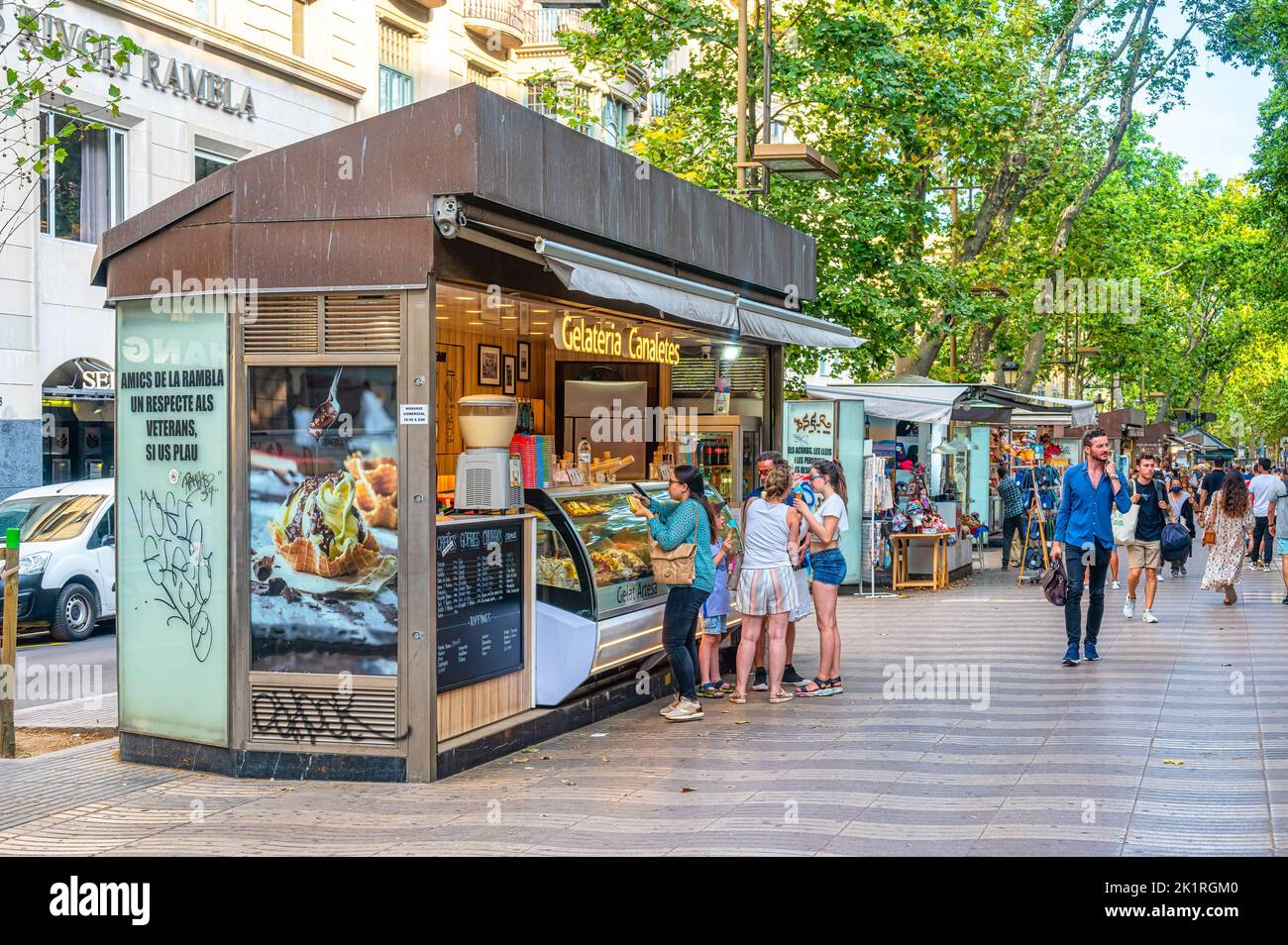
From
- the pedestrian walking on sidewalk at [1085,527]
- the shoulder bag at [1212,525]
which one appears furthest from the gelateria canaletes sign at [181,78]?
the shoulder bag at [1212,525]

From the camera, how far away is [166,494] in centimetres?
803

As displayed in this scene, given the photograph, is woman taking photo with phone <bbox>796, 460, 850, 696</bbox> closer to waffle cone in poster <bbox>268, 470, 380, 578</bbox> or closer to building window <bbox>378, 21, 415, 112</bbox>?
waffle cone in poster <bbox>268, 470, 380, 578</bbox>

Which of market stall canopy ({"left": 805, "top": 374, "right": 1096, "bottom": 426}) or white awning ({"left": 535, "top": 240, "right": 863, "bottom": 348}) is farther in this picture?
market stall canopy ({"left": 805, "top": 374, "right": 1096, "bottom": 426})

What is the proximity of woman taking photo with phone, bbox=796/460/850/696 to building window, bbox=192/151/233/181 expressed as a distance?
15656 mm

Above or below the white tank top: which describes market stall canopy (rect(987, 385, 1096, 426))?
above

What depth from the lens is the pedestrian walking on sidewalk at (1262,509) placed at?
21.5 metres

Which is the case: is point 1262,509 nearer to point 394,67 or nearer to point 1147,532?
point 1147,532

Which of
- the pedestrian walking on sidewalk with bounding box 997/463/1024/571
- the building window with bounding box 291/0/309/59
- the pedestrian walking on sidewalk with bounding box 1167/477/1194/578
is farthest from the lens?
the building window with bounding box 291/0/309/59

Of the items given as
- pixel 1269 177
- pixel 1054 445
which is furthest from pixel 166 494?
pixel 1054 445

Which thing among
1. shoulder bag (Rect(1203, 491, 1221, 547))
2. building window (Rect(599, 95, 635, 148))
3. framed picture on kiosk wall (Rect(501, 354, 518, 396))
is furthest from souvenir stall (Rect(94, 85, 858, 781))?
building window (Rect(599, 95, 635, 148))

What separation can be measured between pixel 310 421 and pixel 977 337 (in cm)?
2370

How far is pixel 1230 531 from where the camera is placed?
1670 cm

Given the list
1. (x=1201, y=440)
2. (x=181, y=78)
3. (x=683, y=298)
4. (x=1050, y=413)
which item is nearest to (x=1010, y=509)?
(x=1050, y=413)

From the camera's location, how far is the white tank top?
1001cm
